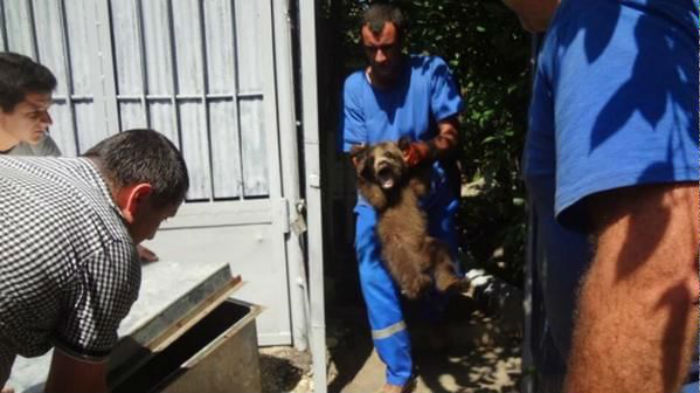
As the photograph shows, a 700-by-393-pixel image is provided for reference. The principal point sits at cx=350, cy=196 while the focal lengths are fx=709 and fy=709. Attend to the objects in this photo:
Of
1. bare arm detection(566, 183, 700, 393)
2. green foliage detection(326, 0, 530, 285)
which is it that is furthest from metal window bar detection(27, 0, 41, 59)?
bare arm detection(566, 183, 700, 393)

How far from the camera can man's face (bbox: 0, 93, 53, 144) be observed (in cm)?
384

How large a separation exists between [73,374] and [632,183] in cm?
171

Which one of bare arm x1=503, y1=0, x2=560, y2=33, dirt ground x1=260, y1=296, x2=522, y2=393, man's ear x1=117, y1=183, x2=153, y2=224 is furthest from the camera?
dirt ground x1=260, y1=296, x2=522, y2=393

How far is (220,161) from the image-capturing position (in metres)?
4.60

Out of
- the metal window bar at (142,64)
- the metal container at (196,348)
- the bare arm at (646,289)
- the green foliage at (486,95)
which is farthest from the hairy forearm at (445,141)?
the bare arm at (646,289)

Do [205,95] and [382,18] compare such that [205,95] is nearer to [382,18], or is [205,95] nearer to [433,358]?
[382,18]

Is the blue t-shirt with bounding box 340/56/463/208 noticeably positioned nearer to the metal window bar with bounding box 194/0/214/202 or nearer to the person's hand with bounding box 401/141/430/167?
the person's hand with bounding box 401/141/430/167

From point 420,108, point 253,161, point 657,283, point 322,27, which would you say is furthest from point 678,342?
point 322,27

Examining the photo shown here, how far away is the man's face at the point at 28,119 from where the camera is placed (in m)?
3.84

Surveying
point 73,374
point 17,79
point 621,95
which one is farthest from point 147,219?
point 17,79

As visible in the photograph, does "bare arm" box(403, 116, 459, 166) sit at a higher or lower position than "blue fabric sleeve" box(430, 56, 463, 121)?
lower

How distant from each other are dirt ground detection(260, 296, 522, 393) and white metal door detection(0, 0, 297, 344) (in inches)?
19.7

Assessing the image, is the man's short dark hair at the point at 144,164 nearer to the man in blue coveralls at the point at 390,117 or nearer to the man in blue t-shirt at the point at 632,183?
the man in blue t-shirt at the point at 632,183

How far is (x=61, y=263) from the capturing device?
77.8 inches
